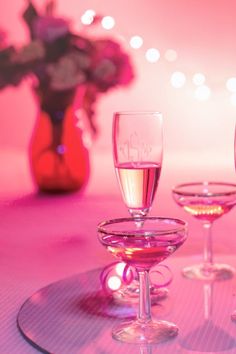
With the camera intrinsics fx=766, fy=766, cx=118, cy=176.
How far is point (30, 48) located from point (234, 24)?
1855mm

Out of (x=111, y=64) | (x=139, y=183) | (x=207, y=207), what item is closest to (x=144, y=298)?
(x=139, y=183)

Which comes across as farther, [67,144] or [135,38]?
[135,38]

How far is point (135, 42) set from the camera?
3.90 metres

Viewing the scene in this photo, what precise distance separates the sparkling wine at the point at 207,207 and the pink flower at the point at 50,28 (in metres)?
1.03

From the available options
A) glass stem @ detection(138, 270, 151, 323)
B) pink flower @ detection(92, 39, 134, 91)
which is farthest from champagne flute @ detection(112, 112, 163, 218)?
pink flower @ detection(92, 39, 134, 91)

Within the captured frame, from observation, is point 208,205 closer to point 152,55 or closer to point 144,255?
point 144,255

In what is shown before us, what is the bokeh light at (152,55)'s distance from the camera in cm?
392

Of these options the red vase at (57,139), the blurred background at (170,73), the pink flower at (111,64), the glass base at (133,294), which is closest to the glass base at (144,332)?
the glass base at (133,294)

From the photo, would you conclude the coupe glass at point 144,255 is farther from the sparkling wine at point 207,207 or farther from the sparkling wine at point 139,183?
the sparkling wine at point 207,207

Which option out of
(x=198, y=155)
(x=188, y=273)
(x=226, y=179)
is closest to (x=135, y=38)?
(x=198, y=155)

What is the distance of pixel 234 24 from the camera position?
3871mm

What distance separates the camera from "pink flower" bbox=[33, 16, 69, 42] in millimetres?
2215

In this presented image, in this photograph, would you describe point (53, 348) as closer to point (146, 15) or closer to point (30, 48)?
point (30, 48)

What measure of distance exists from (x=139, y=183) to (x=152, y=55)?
9.12 ft
